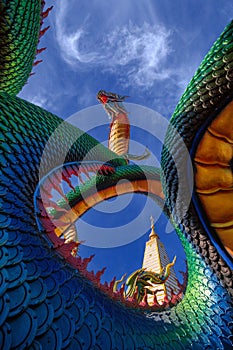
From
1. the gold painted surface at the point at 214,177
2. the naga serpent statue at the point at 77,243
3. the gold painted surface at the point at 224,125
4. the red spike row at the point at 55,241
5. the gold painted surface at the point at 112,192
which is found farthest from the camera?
the gold painted surface at the point at 112,192

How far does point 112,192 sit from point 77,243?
2907 mm

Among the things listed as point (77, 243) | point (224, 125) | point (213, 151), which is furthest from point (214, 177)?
point (77, 243)

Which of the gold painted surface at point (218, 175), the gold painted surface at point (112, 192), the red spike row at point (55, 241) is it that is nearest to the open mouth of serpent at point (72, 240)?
the red spike row at point (55, 241)

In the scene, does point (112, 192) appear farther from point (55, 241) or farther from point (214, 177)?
point (55, 241)

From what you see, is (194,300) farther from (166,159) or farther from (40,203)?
(40,203)

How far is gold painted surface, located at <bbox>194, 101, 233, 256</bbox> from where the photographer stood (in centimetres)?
165

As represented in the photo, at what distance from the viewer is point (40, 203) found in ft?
5.29

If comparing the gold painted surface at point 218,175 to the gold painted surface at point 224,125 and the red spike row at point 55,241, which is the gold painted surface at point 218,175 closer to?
the gold painted surface at point 224,125

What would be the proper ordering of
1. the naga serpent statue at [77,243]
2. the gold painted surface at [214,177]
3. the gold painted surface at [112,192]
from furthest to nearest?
the gold painted surface at [112,192], the gold painted surface at [214,177], the naga serpent statue at [77,243]


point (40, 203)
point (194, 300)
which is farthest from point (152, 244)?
point (40, 203)

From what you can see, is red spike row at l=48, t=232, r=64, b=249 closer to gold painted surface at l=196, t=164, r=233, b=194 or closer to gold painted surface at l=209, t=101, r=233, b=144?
gold painted surface at l=196, t=164, r=233, b=194

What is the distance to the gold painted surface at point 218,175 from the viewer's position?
1649mm

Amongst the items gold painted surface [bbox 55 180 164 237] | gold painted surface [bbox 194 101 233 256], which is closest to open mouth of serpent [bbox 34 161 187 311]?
gold painted surface [bbox 194 101 233 256]

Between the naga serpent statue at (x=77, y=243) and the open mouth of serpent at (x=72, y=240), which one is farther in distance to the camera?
the open mouth of serpent at (x=72, y=240)
